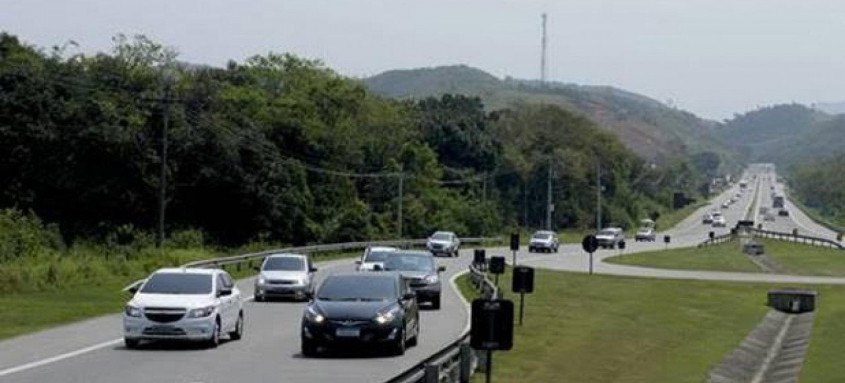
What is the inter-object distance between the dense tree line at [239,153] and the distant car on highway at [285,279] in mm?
22108

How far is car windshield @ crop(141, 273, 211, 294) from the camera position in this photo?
29750 millimetres

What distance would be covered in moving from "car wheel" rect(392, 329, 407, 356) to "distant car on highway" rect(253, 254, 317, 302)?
54.9ft

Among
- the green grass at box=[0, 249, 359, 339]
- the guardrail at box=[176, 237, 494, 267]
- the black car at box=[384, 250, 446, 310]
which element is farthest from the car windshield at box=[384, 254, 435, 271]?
the guardrail at box=[176, 237, 494, 267]

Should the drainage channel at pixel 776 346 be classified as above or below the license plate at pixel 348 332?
below

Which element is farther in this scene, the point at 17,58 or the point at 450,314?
the point at 17,58

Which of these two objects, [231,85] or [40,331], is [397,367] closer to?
[40,331]

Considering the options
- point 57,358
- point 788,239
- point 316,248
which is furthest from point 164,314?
point 788,239

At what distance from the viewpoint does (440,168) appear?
137750mm

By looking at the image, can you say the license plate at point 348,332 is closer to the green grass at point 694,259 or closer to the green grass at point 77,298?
the green grass at point 77,298

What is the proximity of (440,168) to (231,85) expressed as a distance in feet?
88.1

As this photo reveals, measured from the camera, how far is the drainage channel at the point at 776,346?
33.6m

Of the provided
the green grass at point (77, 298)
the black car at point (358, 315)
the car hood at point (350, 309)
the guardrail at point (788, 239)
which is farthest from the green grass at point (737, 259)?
the car hood at point (350, 309)

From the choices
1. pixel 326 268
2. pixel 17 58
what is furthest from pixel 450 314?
pixel 17 58

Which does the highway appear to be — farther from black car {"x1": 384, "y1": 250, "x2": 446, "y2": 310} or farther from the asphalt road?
black car {"x1": 384, "y1": 250, "x2": 446, "y2": 310}
